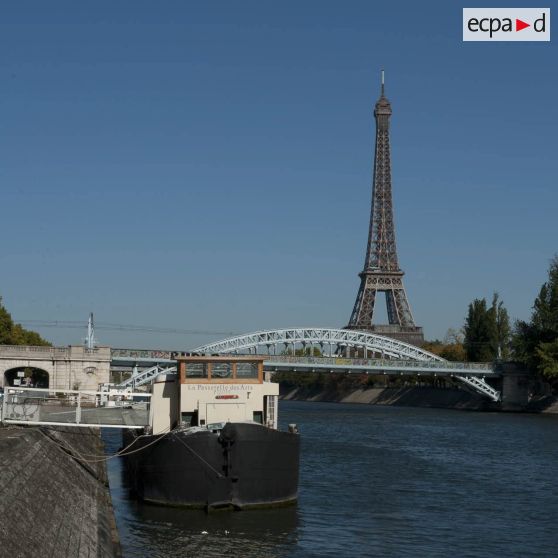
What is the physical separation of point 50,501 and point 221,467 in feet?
22.8

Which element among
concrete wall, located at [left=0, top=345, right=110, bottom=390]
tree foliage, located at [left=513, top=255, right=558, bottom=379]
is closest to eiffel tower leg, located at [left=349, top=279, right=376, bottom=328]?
tree foliage, located at [left=513, top=255, right=558, bottom=379]

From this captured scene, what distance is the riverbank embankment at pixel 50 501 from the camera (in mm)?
14385

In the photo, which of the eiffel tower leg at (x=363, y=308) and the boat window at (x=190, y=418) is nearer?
the boat window at (x=190, y=418)

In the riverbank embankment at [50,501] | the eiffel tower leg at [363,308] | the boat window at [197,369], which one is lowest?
the riverbank embankment at [50,501]

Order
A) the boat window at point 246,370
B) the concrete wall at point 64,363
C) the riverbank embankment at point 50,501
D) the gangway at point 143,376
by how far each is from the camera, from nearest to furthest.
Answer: the riverbank embankment at point 50,501
the boat window at point 246,370
the concrete wall at point 64,363
the gangway at point 143,376

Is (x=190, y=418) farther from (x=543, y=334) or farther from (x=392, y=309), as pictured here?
(x=392, y=309)

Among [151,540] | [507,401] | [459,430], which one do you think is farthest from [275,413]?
[507,401]

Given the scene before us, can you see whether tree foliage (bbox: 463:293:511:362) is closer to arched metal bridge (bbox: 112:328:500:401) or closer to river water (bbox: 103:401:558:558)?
arched metal bridge (bbox: 112:328:500:401)

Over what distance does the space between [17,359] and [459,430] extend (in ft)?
98.3

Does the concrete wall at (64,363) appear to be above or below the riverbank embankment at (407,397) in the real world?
above

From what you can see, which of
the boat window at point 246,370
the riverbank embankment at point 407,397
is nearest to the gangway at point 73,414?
the boat window at point 246,370

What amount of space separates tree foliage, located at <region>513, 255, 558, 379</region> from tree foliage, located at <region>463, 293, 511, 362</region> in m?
11.8

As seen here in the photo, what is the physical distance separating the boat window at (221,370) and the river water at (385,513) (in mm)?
3916

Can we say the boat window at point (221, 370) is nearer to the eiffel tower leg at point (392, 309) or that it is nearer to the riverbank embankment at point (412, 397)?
the riverbank embankment at point (412, 397)
